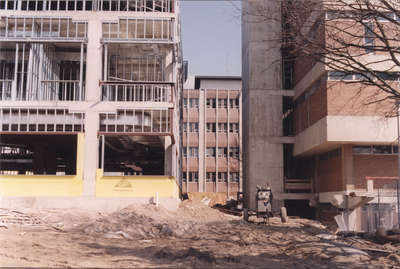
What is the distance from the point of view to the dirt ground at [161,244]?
13.5m

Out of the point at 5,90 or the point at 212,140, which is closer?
the point at 5,90

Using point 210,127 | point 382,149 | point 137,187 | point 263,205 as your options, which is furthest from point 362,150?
point 210,127

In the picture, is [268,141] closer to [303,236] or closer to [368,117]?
[368,117]

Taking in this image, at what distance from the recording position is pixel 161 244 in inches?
675

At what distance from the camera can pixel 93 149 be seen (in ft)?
84.8

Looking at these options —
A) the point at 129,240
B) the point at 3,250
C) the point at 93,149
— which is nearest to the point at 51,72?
the point at 93,149

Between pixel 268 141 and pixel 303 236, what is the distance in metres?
17.7

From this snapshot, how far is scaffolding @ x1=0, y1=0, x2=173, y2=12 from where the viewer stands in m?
27.8

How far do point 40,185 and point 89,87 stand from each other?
599cm

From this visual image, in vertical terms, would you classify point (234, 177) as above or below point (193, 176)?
below

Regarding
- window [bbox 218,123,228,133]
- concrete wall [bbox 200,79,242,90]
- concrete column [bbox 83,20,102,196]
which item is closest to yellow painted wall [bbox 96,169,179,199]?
concrete column [bbox 83,20,102,196]

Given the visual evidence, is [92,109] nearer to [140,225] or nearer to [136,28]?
[136,28]

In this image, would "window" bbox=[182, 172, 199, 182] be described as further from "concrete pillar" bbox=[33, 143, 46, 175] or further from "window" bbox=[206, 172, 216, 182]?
"concrete pillar" bbox=[33, 143, 46, 175]

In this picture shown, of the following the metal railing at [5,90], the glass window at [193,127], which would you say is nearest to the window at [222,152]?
the glass window at [193,127]
